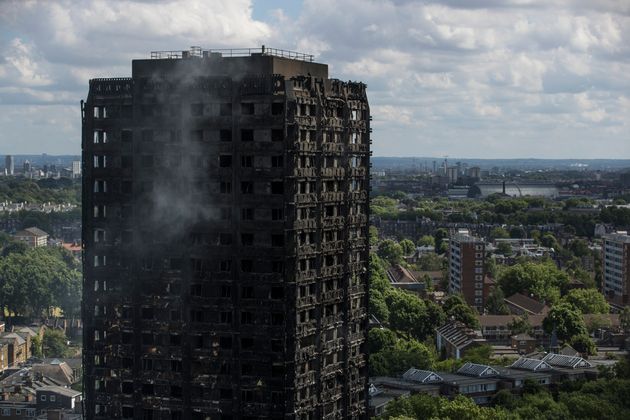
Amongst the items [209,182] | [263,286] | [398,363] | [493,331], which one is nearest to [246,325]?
[263,286]

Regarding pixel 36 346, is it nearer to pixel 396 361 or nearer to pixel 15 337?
pixel 15 337

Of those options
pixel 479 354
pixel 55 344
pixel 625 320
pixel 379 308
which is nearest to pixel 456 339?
pixel 479 354

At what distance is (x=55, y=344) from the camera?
17788 centimetres

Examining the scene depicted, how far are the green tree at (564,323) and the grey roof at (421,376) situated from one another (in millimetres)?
41438

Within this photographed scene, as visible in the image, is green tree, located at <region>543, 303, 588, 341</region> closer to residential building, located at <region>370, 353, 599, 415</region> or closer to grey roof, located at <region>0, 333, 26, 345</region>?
residential building, located at <region>370, 353, 599, 415</region>

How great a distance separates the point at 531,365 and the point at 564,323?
1363 inches

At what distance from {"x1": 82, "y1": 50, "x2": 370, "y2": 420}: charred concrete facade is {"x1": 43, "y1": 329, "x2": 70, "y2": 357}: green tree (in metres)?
104

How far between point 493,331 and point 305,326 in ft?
400

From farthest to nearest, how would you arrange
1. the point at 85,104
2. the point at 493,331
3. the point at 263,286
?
A: the point at 493,331 → the point at 85,104 → the point at 263,286

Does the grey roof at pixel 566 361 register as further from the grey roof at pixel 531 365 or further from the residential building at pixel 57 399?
the residential building at pixel 57 399

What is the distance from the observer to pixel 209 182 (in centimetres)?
7006

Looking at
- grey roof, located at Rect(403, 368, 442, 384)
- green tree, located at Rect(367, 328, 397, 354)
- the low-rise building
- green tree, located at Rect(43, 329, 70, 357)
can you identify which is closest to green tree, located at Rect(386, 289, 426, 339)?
the low-rise building

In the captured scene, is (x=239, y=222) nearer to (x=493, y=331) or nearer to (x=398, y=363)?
(x=398, y=363)

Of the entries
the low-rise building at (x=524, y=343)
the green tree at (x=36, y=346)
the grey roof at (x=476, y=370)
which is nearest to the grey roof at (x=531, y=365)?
the grey roof at (x=476, y=370)
